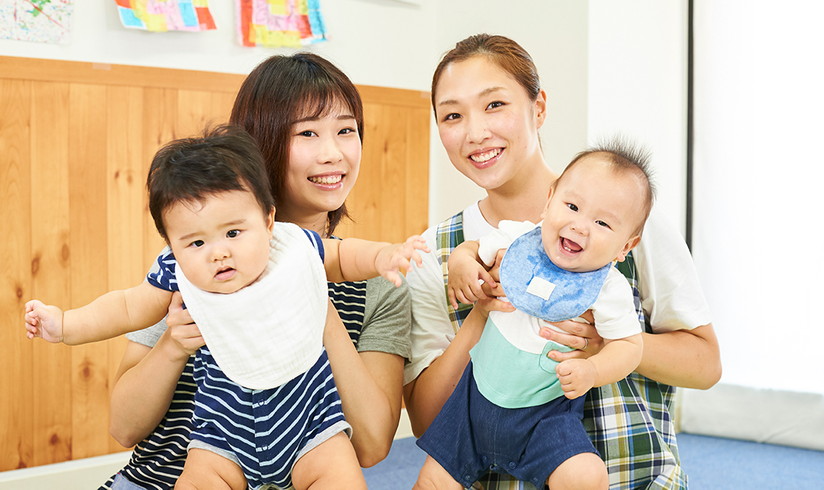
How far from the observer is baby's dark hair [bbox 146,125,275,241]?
129cm

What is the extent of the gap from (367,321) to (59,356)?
1.82m

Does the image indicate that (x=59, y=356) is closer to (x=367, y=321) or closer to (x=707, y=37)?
(x=367, y=321)

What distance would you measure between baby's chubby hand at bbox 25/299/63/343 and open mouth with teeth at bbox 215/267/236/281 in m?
0.31

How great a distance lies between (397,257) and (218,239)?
31 centimetres

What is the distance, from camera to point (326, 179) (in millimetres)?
1617

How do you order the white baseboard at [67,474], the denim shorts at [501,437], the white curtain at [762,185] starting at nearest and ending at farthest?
the denim shorts at [501,437], the white baseboard at [67,474], the white curtain at [762,185]

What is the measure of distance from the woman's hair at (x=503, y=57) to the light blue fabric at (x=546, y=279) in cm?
45

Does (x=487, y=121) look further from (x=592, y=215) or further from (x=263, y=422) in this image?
(x=263, y=422)

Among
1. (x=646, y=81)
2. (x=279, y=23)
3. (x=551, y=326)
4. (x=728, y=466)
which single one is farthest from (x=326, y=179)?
(x=728, y=466)

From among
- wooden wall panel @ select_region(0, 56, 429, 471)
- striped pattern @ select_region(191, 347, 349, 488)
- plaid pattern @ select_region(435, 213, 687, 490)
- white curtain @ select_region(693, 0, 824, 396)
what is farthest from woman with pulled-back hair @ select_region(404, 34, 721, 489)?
white curtain @ select_region(693, 0, 824, 396)

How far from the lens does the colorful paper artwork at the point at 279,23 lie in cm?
333

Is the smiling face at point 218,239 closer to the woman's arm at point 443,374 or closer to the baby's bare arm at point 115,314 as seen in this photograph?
the baby's bare arm at point 115,314

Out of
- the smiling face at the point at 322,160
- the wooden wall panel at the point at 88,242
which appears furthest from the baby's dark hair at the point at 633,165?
the wooden wall panel at the point at 88,242

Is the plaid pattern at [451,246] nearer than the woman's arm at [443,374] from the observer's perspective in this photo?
No
